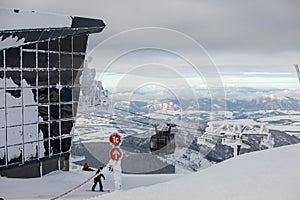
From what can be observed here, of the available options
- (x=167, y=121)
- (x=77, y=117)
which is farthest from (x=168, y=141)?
(x=77, y=117)

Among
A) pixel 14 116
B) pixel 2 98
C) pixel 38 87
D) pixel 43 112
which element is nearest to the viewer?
pixel 2 98

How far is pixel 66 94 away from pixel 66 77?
80 centimetres

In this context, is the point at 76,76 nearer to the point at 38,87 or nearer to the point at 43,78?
the point at 43,78

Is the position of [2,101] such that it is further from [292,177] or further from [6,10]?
[292,177]

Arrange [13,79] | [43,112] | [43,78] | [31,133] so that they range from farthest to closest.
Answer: [43,112]
[43,78]
[31,133]
[13,79]

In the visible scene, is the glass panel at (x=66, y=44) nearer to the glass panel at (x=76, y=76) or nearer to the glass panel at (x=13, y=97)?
the glass panel at (x=76, y=76)

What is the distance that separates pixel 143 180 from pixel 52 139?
4.60 m

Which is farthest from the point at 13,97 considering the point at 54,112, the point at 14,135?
the point at 54,112

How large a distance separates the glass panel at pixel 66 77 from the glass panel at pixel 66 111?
3.54 ft

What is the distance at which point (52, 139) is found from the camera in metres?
17.7

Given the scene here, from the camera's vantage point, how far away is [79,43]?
18531mm

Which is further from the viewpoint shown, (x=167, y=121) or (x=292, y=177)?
(x=167, y=121)

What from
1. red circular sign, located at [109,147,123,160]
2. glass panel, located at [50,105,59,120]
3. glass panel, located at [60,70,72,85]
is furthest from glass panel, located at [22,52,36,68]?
red circular sign, located at [109,147,123,160]

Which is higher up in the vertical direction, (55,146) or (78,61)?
(78,61)
